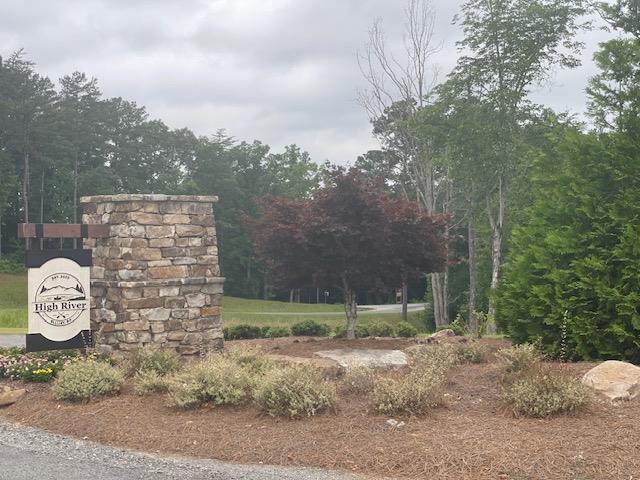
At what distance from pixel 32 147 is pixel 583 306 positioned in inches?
1778

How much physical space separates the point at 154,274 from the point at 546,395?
6.01 metres

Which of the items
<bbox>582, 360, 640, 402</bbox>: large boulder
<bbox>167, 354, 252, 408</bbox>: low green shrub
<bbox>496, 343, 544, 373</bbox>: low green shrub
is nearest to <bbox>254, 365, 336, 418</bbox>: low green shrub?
<bbox>167, 354, 252, 408</bbox>: low green shrub

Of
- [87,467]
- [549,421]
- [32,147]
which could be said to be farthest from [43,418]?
[32,147]

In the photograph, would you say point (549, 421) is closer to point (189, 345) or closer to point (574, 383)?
point (574, 383)

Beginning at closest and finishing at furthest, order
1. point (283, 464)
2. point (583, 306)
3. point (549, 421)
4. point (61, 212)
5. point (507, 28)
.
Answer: point (283, 464) < point (549, 421) < point (583, 306) < point (507, 28) < point (61, 212)

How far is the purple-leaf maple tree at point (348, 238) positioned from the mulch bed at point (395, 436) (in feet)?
13.1

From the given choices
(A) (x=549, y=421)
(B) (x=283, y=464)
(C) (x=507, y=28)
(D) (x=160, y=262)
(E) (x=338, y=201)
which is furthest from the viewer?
(C) (x=507, y=28)

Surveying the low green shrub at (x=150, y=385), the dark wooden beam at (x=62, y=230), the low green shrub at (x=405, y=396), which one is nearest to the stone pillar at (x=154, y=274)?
the dark wooden beam at (x=62, y=230)

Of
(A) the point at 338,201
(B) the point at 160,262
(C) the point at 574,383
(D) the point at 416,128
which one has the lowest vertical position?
(C) the point at 574,383

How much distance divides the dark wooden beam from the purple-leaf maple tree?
Result: 9.33ft

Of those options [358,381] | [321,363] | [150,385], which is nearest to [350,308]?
[321,363]

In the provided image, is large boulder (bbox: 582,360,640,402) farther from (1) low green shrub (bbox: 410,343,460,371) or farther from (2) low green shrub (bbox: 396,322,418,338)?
(2) low green shrub (bbox: 396,322,418,338)

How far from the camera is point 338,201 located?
442 inches

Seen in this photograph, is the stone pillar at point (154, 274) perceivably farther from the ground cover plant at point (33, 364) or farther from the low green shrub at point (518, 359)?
the low green shrub at point (518, 359)
